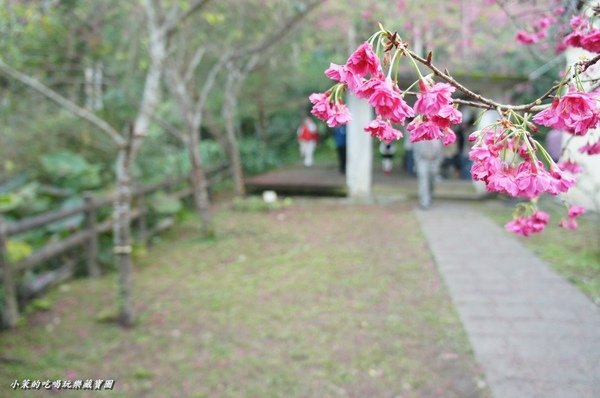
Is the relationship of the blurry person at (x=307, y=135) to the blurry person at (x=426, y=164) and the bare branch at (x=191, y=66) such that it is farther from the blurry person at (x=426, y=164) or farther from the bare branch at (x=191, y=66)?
the bare branch at (x=191, y=66)

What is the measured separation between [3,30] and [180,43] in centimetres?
270

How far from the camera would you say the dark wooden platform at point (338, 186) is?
10.6m

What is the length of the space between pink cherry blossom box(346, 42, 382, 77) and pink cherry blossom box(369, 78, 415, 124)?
43 millimetres

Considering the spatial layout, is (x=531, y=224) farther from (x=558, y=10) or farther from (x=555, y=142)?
(x=555, y=142)

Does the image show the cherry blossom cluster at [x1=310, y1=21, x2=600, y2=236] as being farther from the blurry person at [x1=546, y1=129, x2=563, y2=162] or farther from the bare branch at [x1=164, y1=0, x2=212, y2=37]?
the blurry person at [x1=546, y1=129, x2=563, y2=162]

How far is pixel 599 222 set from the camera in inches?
262

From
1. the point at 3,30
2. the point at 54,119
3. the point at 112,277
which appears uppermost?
the point at 3,30

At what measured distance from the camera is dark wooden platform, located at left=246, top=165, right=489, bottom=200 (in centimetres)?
1064

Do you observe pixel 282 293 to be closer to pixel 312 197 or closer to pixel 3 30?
pixel 3 30

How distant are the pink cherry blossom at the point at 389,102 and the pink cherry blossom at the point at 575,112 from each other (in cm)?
36

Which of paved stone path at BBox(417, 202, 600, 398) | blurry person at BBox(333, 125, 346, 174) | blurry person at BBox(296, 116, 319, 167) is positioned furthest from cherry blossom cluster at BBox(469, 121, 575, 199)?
blurry person at BBox(296, 116, 319, 167)

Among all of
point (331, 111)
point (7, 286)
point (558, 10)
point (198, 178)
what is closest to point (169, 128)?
point (198, 178)

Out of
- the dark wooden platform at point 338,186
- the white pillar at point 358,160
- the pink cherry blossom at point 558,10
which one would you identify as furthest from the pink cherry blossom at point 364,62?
the dark wooden platform at point 338,186

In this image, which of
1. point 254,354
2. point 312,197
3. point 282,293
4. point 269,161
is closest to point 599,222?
point 282,293
